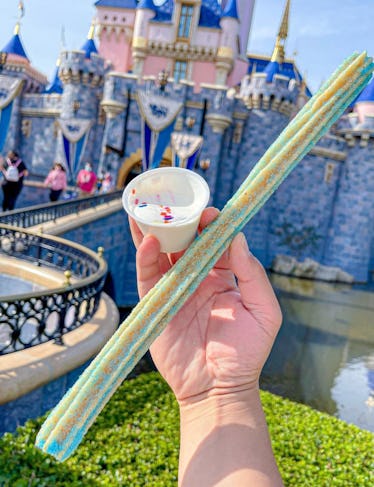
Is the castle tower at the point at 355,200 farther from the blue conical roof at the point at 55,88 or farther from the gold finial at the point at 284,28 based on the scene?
the blue conical roof at the point at 55,88

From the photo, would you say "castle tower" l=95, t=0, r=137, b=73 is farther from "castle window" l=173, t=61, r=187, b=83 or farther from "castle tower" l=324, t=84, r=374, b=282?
"castle tower" l=324, t=84, r=374, b=282

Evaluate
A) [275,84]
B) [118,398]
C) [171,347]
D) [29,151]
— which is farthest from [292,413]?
[29,151]

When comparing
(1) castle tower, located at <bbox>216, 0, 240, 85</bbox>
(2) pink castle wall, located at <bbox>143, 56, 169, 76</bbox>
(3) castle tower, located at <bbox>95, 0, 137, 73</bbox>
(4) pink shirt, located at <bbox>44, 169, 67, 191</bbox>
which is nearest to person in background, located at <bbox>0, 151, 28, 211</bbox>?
(4) pink shirt, located at <bbox>44, 169, 67, 191</bbox>

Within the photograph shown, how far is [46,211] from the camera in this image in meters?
9.09

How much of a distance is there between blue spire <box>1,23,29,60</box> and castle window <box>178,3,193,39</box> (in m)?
8.82

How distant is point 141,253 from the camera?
4.56 ft

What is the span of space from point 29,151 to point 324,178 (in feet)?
46.7

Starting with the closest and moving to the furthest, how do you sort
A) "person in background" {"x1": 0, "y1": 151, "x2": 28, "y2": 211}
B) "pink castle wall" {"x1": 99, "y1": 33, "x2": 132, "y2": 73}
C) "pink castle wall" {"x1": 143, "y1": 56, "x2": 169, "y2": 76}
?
"person in background" {"x1": 0, "y1": 151, "x2": 28, "y2": 211} → "pink castle wall" {"x1": 143, "y1": 56, "x2": 169, "y2": 76} → "pink castle wall" {"x1": 99, "y1": 33, "x2": 132, "y2": 73}

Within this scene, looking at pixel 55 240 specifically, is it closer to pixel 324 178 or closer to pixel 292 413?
pixel 292 413

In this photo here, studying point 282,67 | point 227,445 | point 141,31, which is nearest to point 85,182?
point 227,445

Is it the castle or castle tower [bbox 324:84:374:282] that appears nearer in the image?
the castle

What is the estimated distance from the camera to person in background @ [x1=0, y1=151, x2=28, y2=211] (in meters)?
9.05

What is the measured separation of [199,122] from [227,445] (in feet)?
55.7

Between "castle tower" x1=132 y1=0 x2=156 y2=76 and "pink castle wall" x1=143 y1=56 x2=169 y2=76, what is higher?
"castle tower" x1=132 y1=0 x2=156 y2=76
